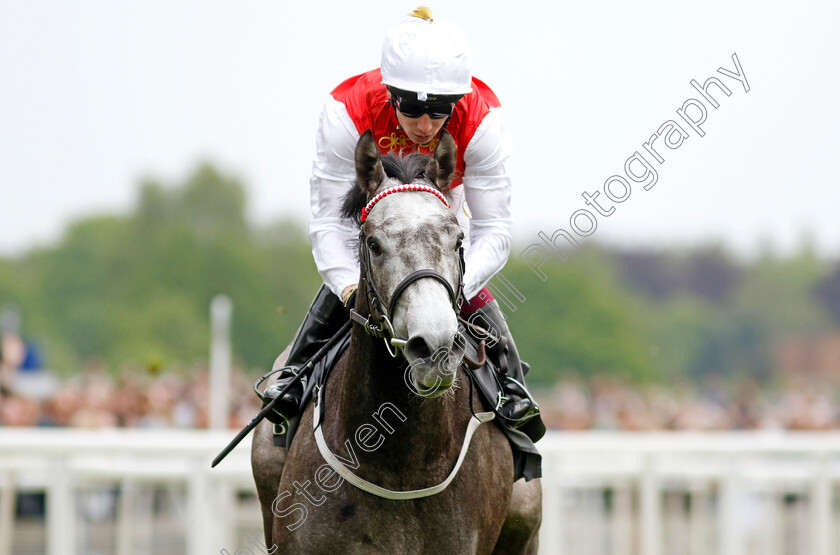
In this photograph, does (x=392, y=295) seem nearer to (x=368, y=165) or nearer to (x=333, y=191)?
(x=368, y=165)

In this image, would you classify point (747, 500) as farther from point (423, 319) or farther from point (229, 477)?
point (423, 319)

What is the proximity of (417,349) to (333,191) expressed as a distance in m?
1.31

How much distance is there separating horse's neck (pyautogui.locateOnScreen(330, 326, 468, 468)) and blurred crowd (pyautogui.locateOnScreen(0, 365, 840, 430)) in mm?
7040

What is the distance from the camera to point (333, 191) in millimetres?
4770

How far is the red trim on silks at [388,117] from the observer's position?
15.8ft

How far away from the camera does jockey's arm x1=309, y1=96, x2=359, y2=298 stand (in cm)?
469

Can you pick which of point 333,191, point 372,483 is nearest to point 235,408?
point 333,191

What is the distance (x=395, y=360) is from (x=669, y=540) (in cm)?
Result: 773

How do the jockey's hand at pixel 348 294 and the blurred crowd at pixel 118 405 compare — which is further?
the blurred crowd at pixel 118 405

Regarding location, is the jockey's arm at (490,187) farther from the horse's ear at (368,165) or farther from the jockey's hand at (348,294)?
the horse's ear at (368,165)

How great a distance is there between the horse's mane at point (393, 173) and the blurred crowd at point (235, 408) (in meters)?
7.05

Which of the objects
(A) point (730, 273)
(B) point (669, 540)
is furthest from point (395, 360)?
(A) point (730, 273)

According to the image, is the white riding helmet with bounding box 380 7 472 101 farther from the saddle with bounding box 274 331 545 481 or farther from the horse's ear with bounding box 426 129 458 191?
the saddle with bounding box 274 331 545 481

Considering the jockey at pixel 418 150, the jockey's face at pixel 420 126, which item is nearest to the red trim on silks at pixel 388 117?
the jockey at pixel 418 150
